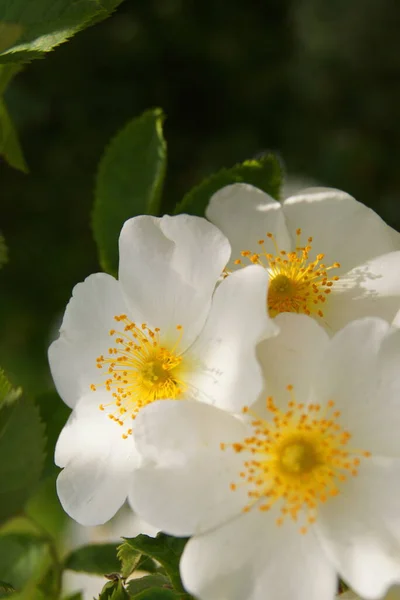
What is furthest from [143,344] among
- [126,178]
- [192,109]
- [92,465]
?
[192,109]

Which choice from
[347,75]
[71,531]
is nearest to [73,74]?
[347,75]

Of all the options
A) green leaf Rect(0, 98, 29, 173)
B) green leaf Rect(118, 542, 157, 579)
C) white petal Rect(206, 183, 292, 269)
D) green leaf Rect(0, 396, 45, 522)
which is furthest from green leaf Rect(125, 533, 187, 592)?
green leaf Rect(0, 98, 29, 173)

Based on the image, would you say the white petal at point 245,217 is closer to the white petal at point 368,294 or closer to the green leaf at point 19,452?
the white petal at point 368,294

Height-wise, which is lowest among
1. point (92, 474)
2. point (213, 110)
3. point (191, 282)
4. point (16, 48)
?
point (213, 110)

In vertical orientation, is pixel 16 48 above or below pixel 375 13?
above

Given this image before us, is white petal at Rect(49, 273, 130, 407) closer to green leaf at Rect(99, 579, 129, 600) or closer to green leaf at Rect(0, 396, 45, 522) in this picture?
green leaf at Rect(0, 396, 45, 522)

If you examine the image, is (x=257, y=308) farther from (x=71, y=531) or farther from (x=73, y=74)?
(x=73, y=74)

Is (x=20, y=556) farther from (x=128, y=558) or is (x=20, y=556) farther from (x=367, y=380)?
(x=367, y=380)
